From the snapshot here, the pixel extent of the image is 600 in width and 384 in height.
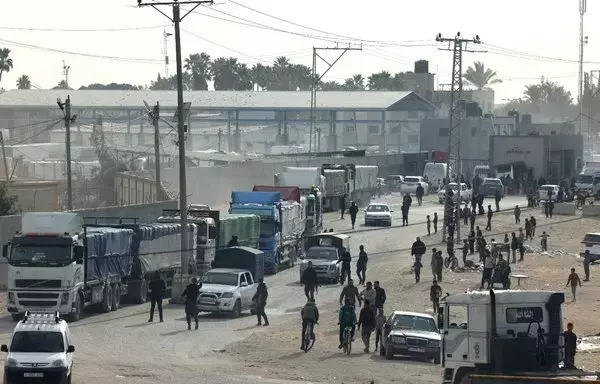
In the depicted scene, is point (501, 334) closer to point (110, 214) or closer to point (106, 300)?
point (106, 300)

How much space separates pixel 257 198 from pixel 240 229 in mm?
5211

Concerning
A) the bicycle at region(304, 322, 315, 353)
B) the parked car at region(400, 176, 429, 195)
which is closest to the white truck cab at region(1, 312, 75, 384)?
the bicycle at region(304, 322, 315, 353)

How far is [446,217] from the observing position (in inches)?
2657

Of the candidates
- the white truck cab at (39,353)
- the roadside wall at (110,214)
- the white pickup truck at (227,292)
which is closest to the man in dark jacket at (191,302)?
the white pickup truck at (227,292)

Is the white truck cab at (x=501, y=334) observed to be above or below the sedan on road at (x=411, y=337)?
above

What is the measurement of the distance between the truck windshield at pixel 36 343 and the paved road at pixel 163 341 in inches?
75.2

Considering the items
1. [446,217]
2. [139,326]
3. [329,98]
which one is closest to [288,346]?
[139,326]

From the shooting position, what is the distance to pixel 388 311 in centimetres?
4172

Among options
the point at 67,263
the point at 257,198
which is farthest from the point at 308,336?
the point at 257,198

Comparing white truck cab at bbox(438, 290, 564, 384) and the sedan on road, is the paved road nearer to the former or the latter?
the sedan on road

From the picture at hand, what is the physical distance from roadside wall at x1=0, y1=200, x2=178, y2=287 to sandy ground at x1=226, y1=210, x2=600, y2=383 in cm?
1011

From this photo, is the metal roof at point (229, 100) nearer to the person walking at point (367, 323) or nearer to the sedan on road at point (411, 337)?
the person walking at point (367, 323)

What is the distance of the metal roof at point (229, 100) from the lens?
144 m

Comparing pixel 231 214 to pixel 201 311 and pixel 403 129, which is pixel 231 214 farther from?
pixel 403 129
